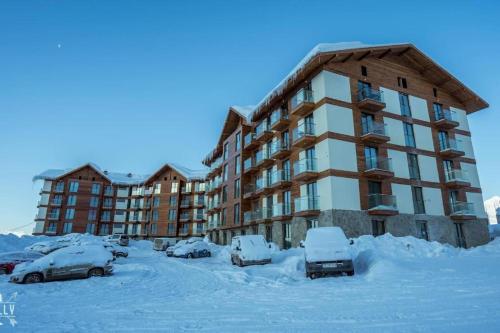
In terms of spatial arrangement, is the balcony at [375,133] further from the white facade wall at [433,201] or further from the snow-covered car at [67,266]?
the snow-covered car at [67,266]

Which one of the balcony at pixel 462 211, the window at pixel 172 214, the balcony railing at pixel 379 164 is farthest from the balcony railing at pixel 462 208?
the window at pixel 172 214

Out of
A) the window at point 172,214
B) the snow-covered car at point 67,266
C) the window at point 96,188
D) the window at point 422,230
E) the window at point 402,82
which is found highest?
the window at point 402,82

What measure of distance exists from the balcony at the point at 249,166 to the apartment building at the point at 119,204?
23.5 meters

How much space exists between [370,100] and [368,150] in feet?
12.6

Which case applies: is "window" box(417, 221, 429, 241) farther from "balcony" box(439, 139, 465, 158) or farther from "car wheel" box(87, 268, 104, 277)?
"car wheel" box(87, 268, 104, 277)

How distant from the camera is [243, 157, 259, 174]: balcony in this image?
1259 inches

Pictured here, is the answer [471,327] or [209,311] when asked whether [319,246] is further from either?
[471,327]

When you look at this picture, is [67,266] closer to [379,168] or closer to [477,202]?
[379,168]

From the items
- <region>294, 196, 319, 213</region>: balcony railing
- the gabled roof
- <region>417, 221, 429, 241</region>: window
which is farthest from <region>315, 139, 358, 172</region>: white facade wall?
<region>417, 221, 429, 241</region>: window

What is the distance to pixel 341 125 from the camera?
2252cm

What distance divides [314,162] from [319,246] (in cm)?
1130

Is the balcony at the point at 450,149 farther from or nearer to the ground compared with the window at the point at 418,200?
farther from the ground

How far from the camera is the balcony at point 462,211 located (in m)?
25.0

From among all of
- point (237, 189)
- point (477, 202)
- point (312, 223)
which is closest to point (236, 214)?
point (237, 189)
